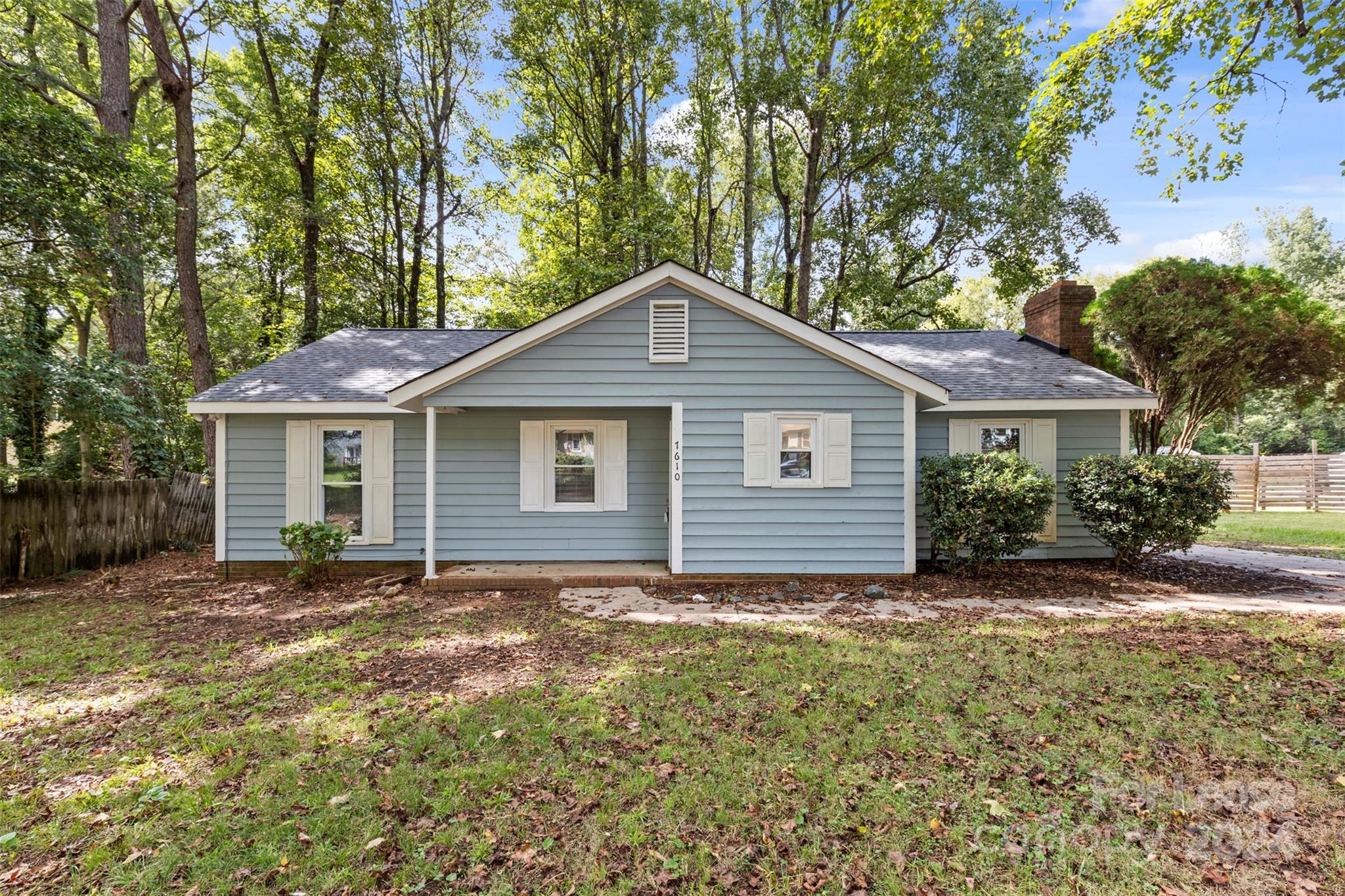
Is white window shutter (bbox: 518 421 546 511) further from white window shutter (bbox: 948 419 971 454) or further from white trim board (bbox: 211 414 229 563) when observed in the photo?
white window shutter (bbox: 948 419 971 454)

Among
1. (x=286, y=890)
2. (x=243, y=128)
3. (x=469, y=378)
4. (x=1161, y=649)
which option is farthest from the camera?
(x=243, y=128)

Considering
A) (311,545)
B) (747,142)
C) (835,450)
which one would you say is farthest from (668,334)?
(747,142)

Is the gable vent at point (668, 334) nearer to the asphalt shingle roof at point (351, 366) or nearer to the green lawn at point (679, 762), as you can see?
the asphalt shingle roof at point (351, 366)

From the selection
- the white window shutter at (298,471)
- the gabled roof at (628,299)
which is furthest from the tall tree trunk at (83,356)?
the white window shutter at (298,471)

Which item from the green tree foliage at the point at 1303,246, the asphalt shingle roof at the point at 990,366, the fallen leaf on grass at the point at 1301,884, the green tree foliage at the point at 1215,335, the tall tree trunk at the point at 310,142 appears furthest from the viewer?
the green tree foliage at the point at 1303,246

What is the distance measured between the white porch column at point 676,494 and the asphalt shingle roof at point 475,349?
3349 millimetres

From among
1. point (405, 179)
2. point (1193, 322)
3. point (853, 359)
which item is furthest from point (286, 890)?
point (405, 179)

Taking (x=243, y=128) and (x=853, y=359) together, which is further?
(x=243, y=128)

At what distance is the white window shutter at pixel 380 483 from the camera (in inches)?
336

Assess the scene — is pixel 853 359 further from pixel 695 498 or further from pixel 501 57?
pixel 501 57

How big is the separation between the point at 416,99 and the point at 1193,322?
2118cm

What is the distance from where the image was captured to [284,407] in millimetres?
8070

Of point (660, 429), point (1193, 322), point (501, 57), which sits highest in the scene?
point (501, 57)

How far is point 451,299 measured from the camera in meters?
19.5
